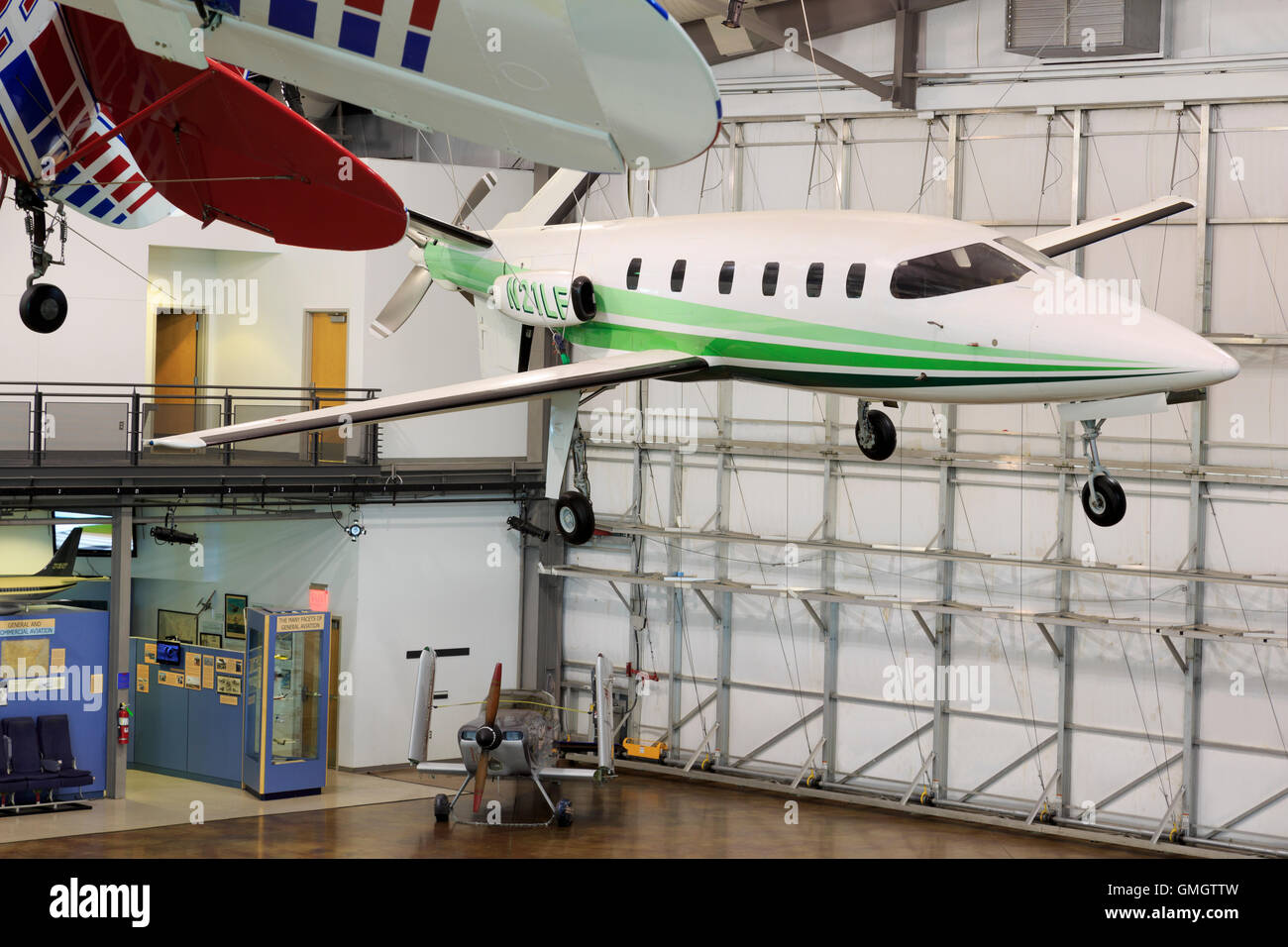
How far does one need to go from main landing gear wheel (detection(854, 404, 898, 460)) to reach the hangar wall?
7867 mm

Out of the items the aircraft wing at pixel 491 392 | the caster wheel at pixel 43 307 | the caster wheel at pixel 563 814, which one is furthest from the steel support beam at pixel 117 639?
the caster wheel at pixel 43 307

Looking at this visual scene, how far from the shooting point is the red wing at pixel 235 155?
8469mm

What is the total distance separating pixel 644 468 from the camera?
2559cm

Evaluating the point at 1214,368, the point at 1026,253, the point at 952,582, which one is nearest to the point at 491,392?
the point at 1026,253

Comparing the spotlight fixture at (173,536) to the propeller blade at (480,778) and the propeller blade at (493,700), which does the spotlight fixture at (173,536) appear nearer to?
the propeller blade at (493,700)

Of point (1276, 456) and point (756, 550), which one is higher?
point (1276, 456)

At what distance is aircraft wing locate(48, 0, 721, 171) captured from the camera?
5598mm

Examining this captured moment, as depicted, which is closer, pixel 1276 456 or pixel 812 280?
pixel 812 280

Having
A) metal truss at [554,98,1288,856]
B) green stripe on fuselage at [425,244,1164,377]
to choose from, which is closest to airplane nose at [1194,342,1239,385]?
green stripe on fuselage at [425,244,1164,377]

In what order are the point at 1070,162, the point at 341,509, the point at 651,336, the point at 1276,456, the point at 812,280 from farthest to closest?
the point at 341,509, the point at 1070,162, the point at 1276,456, the point at 651,336, the point at 812,280
